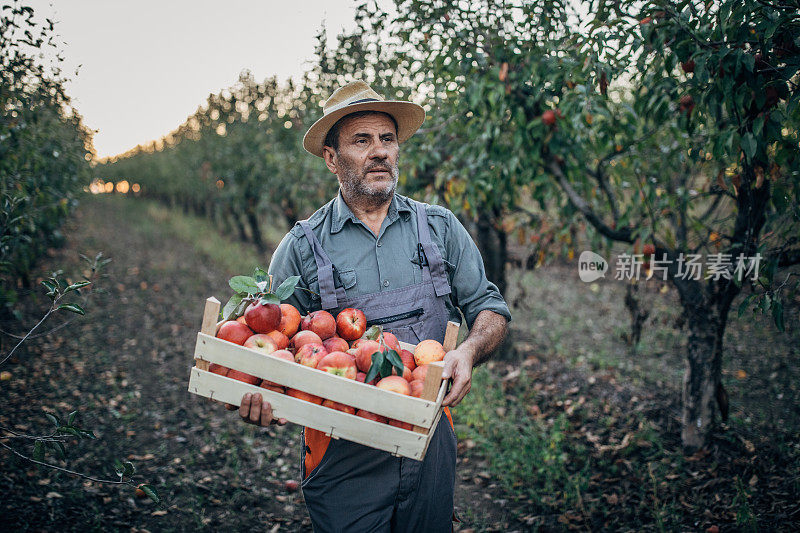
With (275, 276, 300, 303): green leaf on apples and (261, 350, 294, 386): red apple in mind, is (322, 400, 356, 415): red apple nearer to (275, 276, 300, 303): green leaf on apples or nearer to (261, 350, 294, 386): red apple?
(261, 350, 294, 386): red apple

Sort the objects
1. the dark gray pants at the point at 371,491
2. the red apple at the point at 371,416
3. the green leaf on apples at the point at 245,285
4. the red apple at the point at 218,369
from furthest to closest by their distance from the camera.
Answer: the dark gray pants at the point at 371,491 < the green leaf on apples at the point at 245,285 < the red apple at the point at 218,369 < the red apple at the point at 371,416

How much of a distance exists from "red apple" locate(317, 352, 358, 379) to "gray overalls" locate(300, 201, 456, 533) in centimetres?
44

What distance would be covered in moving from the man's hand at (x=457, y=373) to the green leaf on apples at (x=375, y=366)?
0.74 feet

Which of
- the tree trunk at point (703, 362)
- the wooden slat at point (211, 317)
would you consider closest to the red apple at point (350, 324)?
the wooden slat at point (211, 317)

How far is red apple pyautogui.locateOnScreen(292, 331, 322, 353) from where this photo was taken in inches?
75.1

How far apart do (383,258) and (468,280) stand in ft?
1.39

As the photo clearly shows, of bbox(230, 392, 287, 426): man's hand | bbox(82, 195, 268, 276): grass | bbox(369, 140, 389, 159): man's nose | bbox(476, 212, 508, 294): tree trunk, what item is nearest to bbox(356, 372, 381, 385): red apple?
bbox(230, 392, 287, 426): man's hand

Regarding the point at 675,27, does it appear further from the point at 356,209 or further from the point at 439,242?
the point at 356,209

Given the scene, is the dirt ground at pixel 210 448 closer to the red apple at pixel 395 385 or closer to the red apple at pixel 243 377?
the red apple at pixel 243 377

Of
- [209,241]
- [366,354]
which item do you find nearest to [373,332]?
[366,354]

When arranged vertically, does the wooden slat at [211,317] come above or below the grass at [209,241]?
below

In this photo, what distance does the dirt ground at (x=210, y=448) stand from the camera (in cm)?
340

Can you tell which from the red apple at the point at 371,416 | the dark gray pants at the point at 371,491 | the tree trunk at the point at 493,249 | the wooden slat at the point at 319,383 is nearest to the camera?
the wooden slat at the point at 319,383

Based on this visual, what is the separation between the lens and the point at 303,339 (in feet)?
6.31
